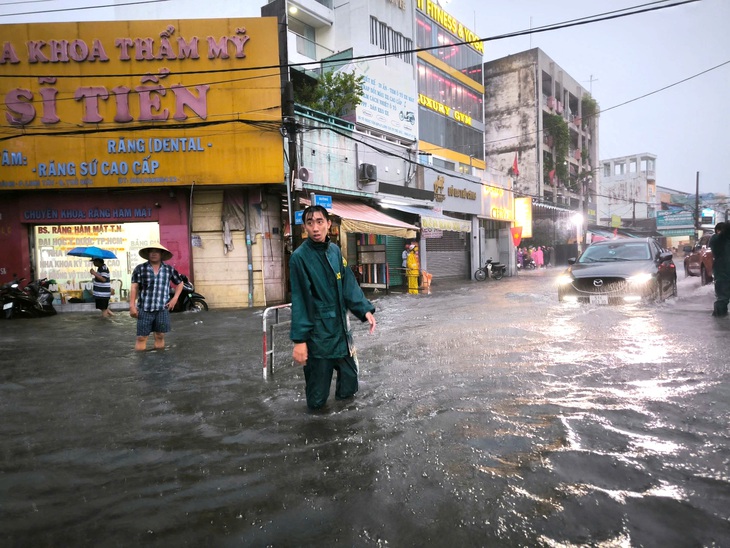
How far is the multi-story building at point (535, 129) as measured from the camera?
36125mm

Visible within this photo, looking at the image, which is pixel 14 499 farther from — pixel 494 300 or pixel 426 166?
pixel 426 166

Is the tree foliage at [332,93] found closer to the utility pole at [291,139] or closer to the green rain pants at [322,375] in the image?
the utility pole at [291,139]

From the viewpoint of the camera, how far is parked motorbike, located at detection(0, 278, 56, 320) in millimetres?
11469

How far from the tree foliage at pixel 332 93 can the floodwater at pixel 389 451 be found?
13.0 meters

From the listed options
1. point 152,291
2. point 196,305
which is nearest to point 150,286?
point 152,291

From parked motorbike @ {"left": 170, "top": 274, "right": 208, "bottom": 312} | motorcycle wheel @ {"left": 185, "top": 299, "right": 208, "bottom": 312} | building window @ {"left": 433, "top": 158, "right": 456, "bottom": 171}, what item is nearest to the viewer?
parked motorbike @ {"left": 170, "top": 274, "right": 208, "bottom": 312}

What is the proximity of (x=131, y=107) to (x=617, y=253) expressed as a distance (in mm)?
13413

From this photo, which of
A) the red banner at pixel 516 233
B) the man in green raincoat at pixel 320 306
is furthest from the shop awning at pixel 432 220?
the man in green raincoat at pixel 320 306

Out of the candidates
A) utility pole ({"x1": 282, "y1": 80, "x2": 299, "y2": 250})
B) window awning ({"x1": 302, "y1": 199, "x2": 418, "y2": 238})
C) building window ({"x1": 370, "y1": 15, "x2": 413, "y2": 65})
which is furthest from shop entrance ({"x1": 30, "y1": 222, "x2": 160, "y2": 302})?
building window ({"x1": 370, "y1": 15, "x2": 413, "y2": 65})

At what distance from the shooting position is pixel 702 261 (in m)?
13.4

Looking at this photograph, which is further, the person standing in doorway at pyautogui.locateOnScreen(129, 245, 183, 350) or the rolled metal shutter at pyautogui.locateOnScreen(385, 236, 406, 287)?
the rolled metal shutter at pyautogui.locateOnScreen(385, 236, 406, 287)

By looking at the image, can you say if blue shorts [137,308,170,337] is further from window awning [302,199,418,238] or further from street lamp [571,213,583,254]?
street lamp [571,213,583,254]

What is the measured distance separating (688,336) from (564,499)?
5.30 meters

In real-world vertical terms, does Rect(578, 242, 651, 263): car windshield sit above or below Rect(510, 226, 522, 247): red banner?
below
